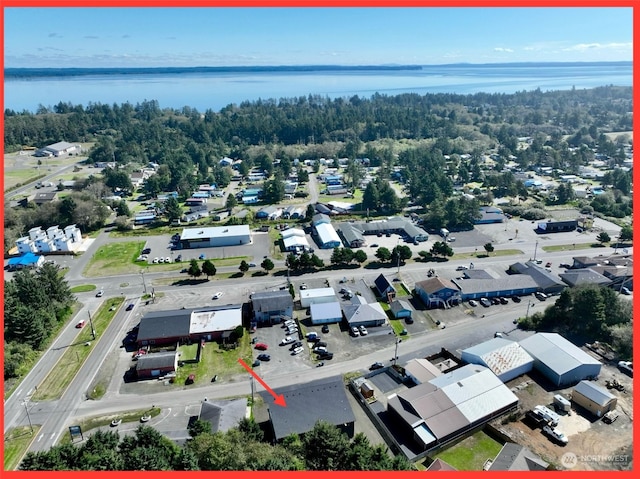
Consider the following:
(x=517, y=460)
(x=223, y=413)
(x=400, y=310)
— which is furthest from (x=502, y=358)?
(x=223, y=413)

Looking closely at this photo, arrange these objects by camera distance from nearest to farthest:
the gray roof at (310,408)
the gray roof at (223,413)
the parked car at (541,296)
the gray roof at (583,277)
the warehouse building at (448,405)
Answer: the warehouse building at (448,405)
the gray roof at (310,408)
the gray roof at (223,413)
the parked car at (541,296)
the gray roof at (583,277)

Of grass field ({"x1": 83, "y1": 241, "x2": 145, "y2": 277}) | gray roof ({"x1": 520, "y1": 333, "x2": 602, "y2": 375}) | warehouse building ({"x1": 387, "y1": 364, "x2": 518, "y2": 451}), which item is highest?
grass field ({"x1": 83, "y1": 241, "x2": 145, "y2": 277})

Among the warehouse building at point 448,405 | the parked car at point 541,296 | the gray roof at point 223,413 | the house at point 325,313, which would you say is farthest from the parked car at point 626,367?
the gray roof at point 223,413

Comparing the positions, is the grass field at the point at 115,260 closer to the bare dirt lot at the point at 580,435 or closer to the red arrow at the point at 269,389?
the red arrow at the point at 269,389

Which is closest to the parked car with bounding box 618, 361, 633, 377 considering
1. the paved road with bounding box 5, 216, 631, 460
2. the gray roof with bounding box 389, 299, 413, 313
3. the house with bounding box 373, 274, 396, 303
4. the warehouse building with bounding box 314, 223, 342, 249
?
the paved road with bounding box 5, 216, 631, 460

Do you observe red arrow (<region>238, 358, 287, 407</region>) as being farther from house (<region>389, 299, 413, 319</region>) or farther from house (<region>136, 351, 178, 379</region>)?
house (<region>389, 299, 413, 319</region>)

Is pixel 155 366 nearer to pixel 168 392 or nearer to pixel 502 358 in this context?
pixel 168 392
